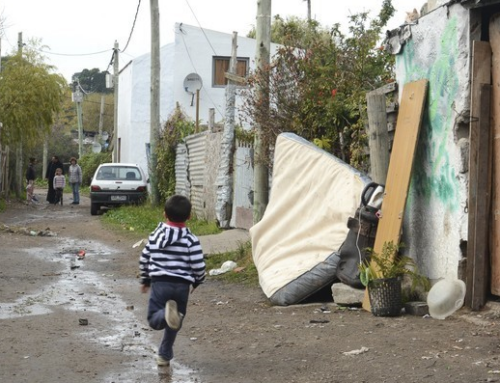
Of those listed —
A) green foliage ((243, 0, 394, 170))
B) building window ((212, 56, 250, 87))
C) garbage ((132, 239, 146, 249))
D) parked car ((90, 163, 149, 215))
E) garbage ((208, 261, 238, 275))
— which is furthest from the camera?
building window ((212, 56, 250, 87))

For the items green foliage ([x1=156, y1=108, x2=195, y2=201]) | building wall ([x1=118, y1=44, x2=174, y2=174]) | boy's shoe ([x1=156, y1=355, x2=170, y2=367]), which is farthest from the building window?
boy's shoe ([x1=156, y1=355, x2=170, y2=367])

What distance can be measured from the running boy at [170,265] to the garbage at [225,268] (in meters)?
5.48

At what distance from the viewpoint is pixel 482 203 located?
7293mm

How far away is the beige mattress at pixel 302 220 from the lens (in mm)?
8812

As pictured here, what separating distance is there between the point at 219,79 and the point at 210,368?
29.3 meters

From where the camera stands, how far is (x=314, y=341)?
6988 millimetres

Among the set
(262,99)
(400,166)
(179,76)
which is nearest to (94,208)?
(179,76)

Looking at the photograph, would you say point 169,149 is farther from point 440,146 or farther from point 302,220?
point 440,146

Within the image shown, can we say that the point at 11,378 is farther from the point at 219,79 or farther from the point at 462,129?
the point at 219,79

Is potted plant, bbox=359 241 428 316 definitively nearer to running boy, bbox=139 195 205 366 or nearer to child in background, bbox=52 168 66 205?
running boy, bbox=139 195 205 366

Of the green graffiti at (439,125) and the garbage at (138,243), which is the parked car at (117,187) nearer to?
the garbage at (138,243)

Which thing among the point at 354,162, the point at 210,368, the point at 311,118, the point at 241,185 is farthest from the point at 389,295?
the point at 241,185

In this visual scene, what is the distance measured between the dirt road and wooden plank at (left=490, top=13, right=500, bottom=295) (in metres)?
0.40

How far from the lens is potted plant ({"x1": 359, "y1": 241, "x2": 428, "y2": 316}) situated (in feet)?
25.3
